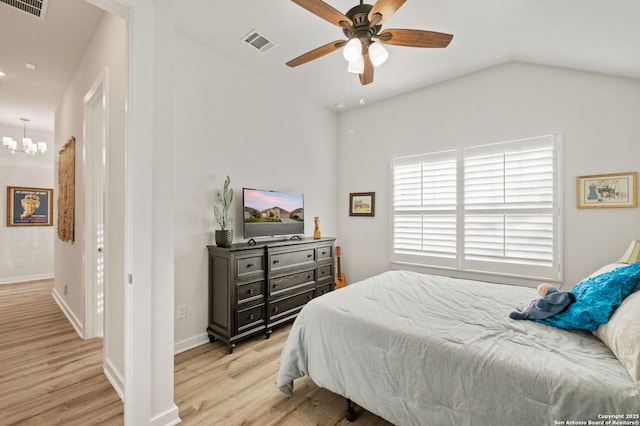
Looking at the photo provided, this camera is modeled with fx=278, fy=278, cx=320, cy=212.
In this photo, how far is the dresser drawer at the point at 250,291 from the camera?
272 centimetres

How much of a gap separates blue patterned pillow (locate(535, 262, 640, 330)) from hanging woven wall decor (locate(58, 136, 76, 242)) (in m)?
4.59

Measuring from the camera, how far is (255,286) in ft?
9.34

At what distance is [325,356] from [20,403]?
2144mm

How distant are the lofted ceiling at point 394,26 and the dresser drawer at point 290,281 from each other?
8.05 feet

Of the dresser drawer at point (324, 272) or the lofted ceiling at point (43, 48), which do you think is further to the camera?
the dresser drawer at point (324, 272)

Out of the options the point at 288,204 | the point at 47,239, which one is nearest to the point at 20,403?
the point at 288,204

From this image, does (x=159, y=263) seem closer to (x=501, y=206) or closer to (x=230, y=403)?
(x=230, y=403)

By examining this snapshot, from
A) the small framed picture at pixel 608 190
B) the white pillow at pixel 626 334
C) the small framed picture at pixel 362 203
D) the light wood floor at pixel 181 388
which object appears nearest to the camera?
the white pillow at pixel 626 334

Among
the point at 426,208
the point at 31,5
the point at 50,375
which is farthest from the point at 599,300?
the point at 31,5

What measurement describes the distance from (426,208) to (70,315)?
184 inches

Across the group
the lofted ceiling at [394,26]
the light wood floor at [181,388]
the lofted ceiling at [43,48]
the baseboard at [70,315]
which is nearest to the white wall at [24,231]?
the lofted ceiling at [43,48]

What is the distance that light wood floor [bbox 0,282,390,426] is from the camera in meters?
1.78

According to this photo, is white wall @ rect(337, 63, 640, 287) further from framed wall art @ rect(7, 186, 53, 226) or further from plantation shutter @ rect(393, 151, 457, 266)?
framed wall art @ rect(7, 186, 53, 226)

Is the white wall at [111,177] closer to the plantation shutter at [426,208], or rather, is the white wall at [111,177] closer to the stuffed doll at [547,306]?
the stuffed doll at [547,306]
